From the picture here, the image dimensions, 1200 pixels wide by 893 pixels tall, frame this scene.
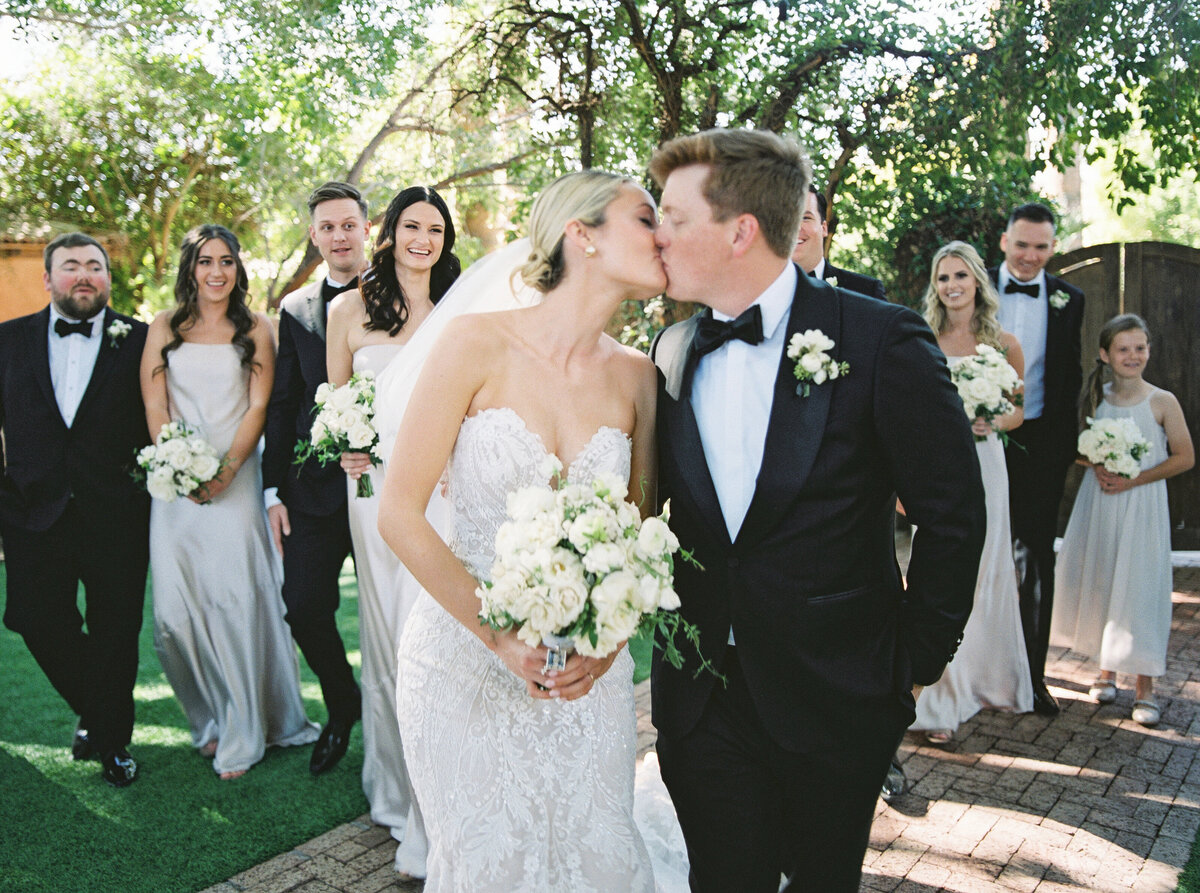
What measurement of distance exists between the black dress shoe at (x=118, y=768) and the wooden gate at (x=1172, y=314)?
9212mm

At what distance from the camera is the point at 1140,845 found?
4.07 m

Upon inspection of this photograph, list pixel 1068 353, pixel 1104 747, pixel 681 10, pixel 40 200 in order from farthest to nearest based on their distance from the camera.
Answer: pixel 40 200 → pixel 681 10 → pixel 1068 353 → pixel 1104 747

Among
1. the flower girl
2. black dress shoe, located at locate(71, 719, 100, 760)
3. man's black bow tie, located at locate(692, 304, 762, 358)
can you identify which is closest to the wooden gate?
the flower girl

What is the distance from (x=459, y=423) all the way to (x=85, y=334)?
3452 millimetres

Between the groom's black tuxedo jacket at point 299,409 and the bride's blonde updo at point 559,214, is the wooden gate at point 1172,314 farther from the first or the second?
the bride's blonde updo at point 559,214

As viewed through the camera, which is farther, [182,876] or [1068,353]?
[1068,353]

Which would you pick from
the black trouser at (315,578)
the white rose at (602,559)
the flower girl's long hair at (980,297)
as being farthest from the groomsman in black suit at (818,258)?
the black trouser at (315,578)

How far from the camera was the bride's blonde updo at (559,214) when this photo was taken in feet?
9.04

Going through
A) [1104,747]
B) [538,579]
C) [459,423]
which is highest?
[459,423]

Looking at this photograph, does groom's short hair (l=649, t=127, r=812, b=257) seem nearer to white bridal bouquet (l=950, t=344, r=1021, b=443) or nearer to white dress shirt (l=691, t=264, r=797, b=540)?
white dress shirt (l=691, t=264, r=797, b=540)

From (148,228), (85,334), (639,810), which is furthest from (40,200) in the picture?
(639,810)

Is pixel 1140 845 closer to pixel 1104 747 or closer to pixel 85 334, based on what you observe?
pixel 1104 747

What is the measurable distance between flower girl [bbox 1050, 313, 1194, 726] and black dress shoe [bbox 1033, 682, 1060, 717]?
38cm

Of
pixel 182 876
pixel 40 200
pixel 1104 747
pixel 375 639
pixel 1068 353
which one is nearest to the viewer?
pixel 182 876
